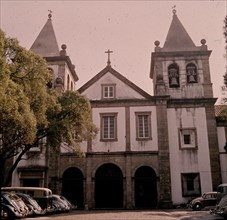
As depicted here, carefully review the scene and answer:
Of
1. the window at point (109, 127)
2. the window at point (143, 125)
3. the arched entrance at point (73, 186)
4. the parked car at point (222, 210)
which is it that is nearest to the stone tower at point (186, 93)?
the window at point (143, 125)

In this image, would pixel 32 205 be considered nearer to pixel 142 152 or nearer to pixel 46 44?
pixel 142 152

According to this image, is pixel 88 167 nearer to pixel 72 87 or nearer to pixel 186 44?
pixel 72 87

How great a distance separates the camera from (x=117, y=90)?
29828 mm

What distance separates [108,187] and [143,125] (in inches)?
227

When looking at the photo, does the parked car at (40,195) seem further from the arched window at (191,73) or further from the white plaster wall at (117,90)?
the arched window at (191,73)

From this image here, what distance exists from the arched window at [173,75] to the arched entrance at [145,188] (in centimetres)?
769

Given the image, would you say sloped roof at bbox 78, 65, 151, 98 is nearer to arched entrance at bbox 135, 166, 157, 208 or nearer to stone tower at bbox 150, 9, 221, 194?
stone tower at bbox 150, 9, 221, 194

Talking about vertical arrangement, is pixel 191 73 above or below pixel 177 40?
below

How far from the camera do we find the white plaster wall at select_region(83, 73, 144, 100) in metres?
29.5

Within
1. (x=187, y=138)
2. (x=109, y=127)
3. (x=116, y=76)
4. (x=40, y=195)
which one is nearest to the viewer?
(x=40, y=195)

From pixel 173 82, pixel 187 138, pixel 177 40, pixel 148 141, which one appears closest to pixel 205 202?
pixel 187 138

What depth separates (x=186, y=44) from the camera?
104ft

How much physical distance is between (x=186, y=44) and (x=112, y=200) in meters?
15.6

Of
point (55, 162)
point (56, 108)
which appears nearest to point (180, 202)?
point (55, 162)
